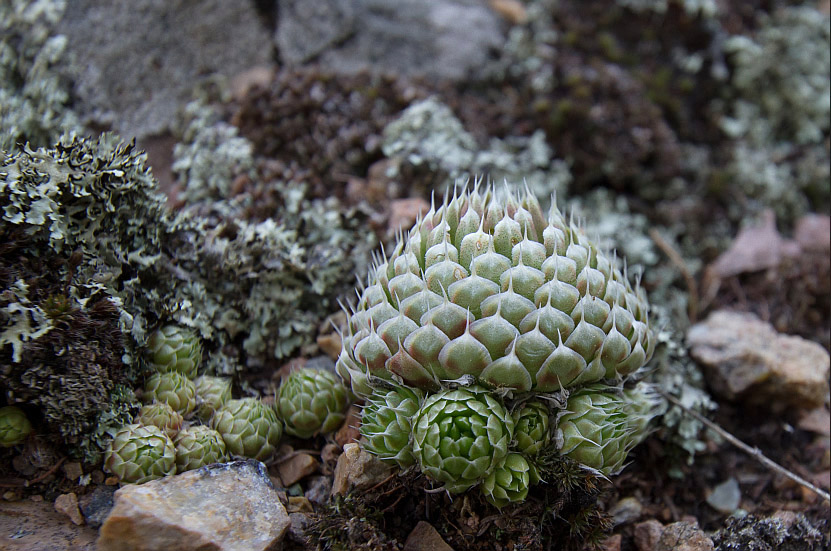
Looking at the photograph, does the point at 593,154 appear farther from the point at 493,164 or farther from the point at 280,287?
the point at 280,287

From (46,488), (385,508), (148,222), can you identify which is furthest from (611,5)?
(46,488)

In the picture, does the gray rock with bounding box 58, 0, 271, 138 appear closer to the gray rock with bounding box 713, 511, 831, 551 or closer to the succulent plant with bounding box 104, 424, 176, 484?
the succulent plant with bounding box 104, 424, 176, 484

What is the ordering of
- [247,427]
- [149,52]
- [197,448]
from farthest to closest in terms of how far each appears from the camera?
[149,52]
[247,427]
[197,448]

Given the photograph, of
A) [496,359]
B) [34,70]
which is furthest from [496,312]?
[34,70]

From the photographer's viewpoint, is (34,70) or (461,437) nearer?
(461,437)

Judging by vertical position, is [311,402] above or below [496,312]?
below

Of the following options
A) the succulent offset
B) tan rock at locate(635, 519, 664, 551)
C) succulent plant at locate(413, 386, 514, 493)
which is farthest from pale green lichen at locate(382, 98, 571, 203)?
tan rock at locate(635, 519, 664, 551)

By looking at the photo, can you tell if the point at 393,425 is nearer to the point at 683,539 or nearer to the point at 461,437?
the point at 461,437
